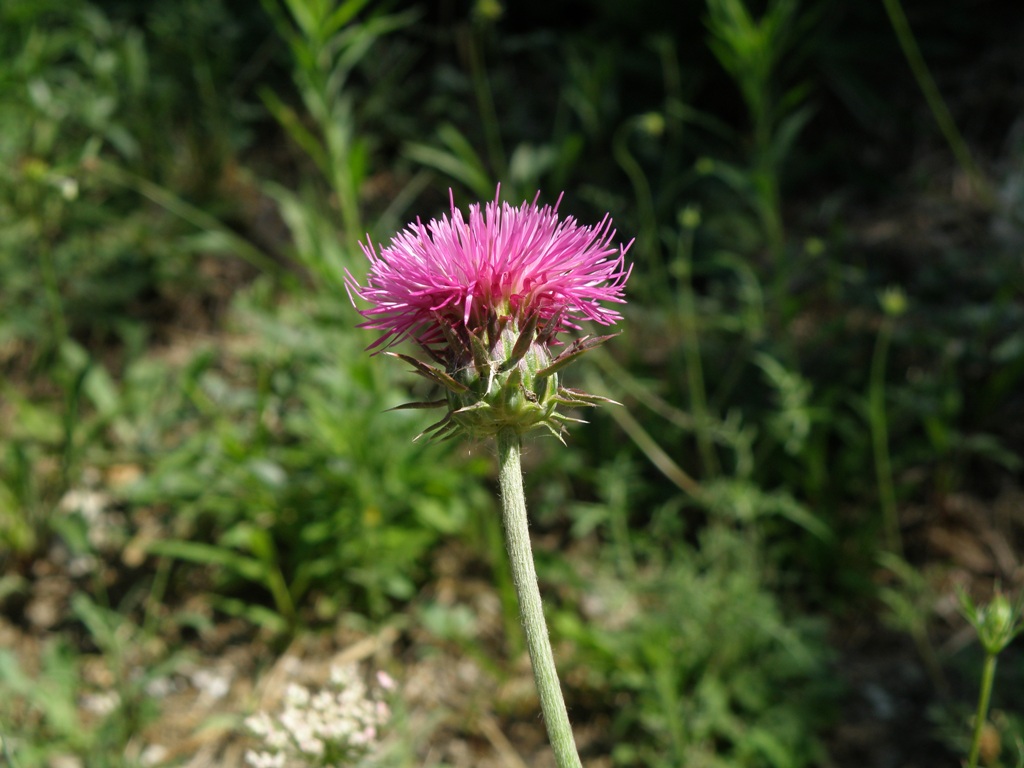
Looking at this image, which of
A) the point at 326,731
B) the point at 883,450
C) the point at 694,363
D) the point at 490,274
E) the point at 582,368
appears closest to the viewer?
the point at 490,274

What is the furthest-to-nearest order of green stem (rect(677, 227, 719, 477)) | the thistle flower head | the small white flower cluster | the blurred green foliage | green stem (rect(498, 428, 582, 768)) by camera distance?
1. green stem (rect(677, 227, 719, 477))
2. the blurred green foliage
3. the small white flower cluster
4. the thistle flower head
5. green stem (rect(498, 428, 582, 768))

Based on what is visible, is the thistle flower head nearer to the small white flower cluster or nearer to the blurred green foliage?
the small white flower cluster

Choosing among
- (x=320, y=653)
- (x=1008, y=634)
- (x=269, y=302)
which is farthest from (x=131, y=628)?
(x=1008, y=634)

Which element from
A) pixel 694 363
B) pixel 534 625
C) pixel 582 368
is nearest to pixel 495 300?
pixel 534 625

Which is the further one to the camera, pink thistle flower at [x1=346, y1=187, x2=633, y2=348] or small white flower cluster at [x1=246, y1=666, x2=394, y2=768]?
small white flower cluster at [x1=246, y1=666, x2=394, y2=768]

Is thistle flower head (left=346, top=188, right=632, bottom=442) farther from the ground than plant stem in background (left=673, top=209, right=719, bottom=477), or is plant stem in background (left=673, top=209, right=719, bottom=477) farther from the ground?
plant stem in background (left=673, top=209, right=719, bottom=477)

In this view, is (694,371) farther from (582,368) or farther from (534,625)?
(534,625)

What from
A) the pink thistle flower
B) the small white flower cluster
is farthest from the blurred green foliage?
the pink thistle flower
